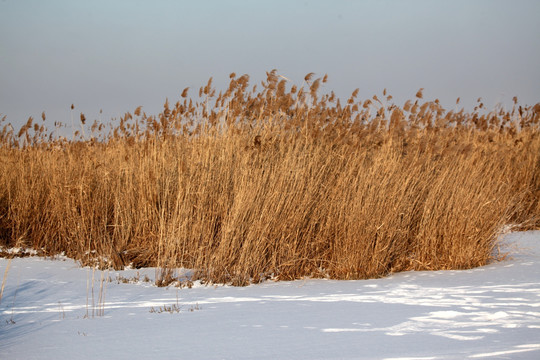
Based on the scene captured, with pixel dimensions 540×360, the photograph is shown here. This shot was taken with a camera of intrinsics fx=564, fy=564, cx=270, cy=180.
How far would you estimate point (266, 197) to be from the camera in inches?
199

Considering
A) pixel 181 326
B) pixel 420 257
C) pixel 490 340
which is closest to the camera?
pixel 490 340

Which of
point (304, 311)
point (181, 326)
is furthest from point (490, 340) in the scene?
point (181, 326)

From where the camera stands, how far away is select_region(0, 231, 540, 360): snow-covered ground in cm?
285

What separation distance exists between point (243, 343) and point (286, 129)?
11.0 feet

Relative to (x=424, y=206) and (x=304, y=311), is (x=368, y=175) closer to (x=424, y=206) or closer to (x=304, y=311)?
(x=424, y=206)

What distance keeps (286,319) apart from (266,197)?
Result: 1733mm

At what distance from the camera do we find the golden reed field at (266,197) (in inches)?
196

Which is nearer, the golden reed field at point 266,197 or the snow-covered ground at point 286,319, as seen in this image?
the snow-covered ground at point 286,319

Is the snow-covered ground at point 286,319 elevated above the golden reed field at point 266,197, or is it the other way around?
the golden reed field at point 266,197

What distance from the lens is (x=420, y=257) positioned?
529 centimetres

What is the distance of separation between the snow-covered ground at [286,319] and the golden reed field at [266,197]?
0.34 meters

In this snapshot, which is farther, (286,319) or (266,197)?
(266,197)

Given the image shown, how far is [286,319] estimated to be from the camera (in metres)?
3.48

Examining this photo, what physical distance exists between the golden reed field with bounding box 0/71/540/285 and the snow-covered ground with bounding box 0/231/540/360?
13.3 inches
